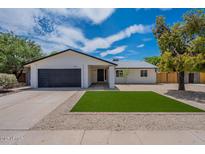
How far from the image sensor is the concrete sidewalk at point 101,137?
12.3 ft

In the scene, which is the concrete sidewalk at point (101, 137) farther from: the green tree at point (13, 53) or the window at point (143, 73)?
the window at point (143, 73)

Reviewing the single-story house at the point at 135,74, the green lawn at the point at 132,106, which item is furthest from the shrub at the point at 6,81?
the single-story house at the point at 135,74

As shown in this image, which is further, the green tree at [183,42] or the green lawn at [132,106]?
the green tree at [183,42]

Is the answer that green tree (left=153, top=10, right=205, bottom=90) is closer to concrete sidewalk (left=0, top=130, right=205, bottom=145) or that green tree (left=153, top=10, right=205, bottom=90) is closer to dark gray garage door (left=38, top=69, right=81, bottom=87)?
concrete sidewalk (left=0, top=130, right=205, bottom=145)

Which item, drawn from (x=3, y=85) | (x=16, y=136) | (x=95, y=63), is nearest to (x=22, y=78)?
(x=3, y=85)

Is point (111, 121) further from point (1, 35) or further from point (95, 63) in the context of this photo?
point (1, 35)

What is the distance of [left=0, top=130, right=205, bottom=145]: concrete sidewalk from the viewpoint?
3764mm

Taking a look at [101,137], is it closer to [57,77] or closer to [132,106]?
[132,106]

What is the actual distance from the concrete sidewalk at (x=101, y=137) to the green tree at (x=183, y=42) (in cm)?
694

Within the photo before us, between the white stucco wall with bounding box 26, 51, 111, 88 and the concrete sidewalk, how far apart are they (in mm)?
12954

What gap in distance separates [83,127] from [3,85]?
13550 mm

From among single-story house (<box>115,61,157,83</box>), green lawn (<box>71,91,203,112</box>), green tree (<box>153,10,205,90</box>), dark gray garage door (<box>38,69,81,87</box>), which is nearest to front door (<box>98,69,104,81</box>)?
single-story house (<box>115,61,157,83</box>)

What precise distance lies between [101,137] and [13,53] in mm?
21633

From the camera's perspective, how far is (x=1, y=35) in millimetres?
22375
